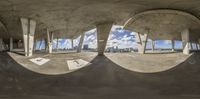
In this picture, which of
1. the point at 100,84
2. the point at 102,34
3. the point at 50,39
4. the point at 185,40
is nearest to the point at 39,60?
the point at 50,39

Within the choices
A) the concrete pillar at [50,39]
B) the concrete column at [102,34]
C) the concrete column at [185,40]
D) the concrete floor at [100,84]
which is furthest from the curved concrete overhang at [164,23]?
the concrete pillar at [50,39]

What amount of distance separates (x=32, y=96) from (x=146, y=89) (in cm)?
950

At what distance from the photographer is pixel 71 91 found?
20.1 meters

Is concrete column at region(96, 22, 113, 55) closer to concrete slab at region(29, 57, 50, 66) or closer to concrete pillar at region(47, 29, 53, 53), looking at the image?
concrete pillar at region(47, 29, 53, 53)

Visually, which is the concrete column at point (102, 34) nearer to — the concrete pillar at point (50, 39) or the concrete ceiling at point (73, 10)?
the concrete ceiling at point (73, 10)

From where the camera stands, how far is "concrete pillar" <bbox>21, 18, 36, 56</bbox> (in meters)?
34.8

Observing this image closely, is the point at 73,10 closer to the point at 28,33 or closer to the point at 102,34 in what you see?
the point at 28,33

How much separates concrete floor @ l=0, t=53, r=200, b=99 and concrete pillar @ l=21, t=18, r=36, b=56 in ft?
19.7

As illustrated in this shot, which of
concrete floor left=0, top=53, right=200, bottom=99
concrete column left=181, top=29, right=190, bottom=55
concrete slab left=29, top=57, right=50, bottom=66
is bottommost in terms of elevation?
concrete floor left=0, top=53, right=200, bottom=99

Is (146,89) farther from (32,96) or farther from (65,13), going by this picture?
(65,13)

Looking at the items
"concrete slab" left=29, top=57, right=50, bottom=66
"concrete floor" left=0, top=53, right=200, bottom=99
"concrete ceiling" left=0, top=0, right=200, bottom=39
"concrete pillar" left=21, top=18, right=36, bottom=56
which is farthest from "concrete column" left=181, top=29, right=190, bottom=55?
"concrete pillar" left=21, top=18, right=36, bottom=56

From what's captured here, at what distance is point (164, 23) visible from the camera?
38531 millimetres

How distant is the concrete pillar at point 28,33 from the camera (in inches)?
1371

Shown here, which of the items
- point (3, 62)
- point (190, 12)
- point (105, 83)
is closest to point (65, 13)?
point (3, 62)
